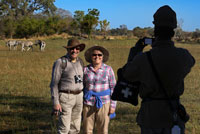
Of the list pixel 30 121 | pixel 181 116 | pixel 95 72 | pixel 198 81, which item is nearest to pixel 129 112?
pixel 30 121

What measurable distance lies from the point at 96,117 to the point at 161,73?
183cm

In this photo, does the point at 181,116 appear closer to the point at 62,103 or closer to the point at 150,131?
the point at 150,131

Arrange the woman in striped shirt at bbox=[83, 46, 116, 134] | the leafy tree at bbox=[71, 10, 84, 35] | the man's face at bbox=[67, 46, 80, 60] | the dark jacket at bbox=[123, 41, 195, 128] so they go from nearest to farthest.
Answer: the dark jacket at bbox=[123, 41, 195, 128], the woman in striped shirt at bbox=[83, 46, 116, 134], the man's face at bbox=[67, 46, 80, 60], the leafy tree at bbox=[71, 10, 84, 35]

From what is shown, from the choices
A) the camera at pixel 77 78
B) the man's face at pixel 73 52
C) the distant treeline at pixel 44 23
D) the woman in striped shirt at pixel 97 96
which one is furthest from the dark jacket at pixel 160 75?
the distant treeline at pixel 44 23

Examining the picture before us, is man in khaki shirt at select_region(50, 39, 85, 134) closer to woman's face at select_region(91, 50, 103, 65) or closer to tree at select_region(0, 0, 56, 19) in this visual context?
woman's face at select_region(91, 50, 103, 65)

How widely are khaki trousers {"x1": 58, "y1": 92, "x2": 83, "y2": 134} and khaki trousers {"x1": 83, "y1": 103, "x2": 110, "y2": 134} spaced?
6.3 inches

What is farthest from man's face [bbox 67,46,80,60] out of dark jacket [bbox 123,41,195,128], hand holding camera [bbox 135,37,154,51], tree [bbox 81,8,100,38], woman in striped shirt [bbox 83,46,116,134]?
tree [bbox 81,8,100,38]

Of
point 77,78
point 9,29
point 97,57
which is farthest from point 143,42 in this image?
point 9,29

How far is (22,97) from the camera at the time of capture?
8477mm

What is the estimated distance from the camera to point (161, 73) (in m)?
2.41

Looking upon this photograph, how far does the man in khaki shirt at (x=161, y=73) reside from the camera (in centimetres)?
242

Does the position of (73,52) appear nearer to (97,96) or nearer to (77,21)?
(97,96)

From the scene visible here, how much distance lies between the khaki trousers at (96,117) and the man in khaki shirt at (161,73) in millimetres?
1463

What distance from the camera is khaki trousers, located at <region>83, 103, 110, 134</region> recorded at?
13.0 ft
